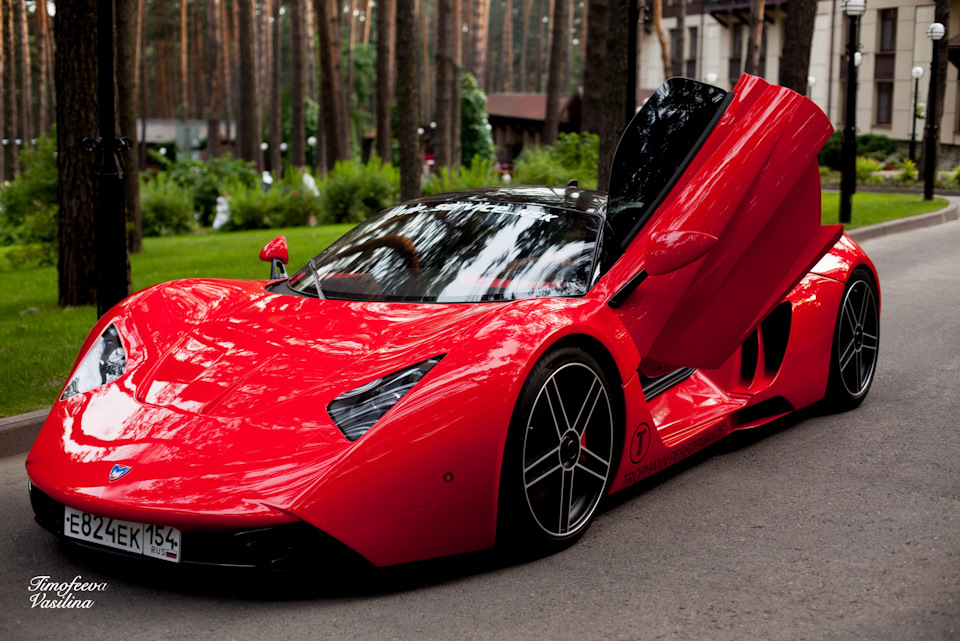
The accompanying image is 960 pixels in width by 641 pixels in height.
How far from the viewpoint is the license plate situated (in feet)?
10.5

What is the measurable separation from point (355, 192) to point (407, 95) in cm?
709

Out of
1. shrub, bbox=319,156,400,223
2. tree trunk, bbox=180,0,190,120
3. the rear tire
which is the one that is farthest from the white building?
tree trunk, bbox=180,0,190,120

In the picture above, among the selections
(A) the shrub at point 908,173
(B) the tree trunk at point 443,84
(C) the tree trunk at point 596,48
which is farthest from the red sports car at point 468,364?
(A) the shrub at point 908,173

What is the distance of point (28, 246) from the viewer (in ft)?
49.1

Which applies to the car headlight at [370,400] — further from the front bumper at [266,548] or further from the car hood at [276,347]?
the front bumper at [266,548]

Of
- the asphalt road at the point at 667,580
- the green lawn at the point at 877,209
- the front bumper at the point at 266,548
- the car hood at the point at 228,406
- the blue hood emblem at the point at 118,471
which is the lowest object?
the asphalt road at the point at 667,580

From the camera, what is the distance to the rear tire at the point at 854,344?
18.2 ft

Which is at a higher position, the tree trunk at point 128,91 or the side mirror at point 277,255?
the tree trunk at point 128,91

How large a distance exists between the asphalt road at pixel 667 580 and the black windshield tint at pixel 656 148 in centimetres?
127

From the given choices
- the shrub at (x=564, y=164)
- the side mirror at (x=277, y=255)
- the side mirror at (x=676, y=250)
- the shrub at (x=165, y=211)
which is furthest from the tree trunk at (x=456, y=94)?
the side mirror at (x=676, y=250)

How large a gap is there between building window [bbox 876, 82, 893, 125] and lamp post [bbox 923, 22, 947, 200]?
18.7 m

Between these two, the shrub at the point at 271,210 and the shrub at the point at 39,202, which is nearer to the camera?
the shrub at the point at 39,202

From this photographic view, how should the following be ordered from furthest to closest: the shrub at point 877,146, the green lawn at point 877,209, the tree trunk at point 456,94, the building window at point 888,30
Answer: the building window at point 888,30, the shrub at point 877,146, the tree trunk at point 456,94, the green lawn at point 877,209

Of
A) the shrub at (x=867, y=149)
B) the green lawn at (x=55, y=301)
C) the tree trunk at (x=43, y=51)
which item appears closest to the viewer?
the green lawn at (x=55, y=301)
